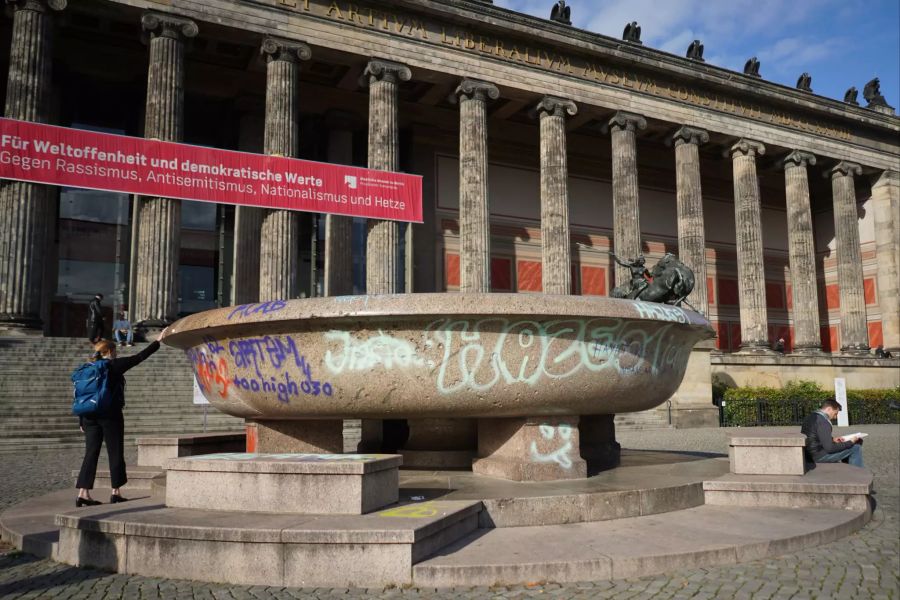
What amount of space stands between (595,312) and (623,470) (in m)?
2.49

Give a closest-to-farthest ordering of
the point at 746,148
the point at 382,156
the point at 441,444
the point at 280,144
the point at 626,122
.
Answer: the point at 441,444 → the point at 280,144 → the point at 382,156 → the point at 626,122 → the point at 746,148

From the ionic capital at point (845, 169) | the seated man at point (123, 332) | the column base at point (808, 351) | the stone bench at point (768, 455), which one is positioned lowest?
the stone bench at point (768, 455)

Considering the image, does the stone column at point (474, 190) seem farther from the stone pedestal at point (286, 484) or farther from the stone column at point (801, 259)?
the stone pedestal at point (286, 484)

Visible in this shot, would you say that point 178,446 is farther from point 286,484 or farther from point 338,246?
point 338,246

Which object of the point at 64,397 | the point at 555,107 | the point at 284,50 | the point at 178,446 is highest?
the point at 284,50

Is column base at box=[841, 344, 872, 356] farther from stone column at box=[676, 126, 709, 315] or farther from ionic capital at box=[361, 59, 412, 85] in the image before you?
ionic capital at box=[361, 59, 412, 85]

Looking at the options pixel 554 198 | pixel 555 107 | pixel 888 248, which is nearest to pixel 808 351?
pixel 888 248

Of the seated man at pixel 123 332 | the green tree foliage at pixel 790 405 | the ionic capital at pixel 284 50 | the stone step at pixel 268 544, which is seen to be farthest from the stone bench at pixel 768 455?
the ionic capital at pixel 284 50

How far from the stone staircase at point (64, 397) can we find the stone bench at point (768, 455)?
12.6 m

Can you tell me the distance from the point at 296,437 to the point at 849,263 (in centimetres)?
3433

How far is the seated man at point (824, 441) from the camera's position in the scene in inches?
324

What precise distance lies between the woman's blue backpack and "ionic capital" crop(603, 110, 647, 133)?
26239 millimetres

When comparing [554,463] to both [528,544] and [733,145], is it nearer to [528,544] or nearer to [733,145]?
[528,544]

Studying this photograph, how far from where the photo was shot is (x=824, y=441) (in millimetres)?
8234
